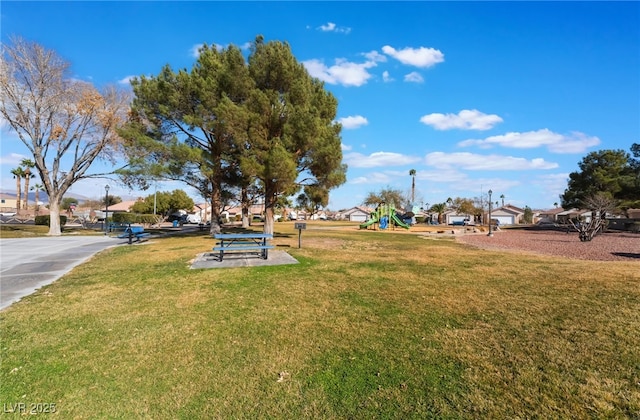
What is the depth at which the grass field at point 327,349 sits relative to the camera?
270 cm

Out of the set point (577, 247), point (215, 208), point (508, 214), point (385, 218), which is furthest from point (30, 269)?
point (508, 214)

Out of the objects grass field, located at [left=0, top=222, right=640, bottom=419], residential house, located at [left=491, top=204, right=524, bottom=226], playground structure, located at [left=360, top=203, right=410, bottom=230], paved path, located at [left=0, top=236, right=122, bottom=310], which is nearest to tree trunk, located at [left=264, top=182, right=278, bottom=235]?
paved path, located at [left=0, top=236, right=122, bottom=310]

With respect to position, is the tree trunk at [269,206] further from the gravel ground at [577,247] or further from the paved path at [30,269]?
the gravel ground at [577,247]

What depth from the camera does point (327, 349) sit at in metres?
3.68

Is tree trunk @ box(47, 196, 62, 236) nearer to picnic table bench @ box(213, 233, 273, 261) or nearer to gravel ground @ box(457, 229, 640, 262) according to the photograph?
picnic table bench @ box(213, 233, 273, 261)

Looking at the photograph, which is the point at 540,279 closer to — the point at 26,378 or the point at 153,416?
the point at 153,416

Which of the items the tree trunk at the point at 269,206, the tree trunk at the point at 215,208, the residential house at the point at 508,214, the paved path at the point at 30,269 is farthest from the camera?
the residential house at the point at 508,214

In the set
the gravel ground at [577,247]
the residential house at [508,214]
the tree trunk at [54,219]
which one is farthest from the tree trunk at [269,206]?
the residential house at [508,214]

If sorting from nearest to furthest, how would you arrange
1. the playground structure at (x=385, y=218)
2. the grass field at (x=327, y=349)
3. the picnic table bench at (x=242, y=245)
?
the grass field at (x=327, y=349), the picnic table bench at (x=242, y=245), the playground structure at (x=385, y=218)

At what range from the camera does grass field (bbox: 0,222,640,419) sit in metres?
2.70

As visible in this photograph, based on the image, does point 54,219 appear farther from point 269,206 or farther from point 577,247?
point 577,247

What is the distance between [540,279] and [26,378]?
8.62m

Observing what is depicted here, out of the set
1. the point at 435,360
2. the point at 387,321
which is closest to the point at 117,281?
the point at 387,321

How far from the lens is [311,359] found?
11.3ft
